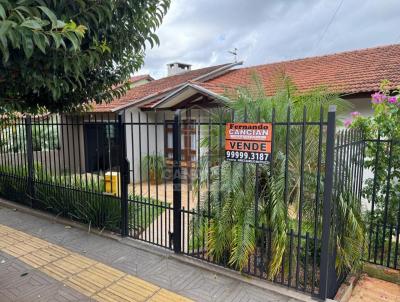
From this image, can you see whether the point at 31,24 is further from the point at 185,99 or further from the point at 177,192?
the point at 185,99

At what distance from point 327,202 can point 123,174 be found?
3144 millimetres

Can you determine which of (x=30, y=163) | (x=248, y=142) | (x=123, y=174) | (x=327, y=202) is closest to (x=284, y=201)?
(x=327, y=202)

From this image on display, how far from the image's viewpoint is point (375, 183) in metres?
4.11

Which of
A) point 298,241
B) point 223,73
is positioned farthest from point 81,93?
point 223,73

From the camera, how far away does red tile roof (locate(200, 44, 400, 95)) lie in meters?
7.16

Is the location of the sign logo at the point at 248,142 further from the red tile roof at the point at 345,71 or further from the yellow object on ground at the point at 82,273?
the red tile roof at the point at 345,71

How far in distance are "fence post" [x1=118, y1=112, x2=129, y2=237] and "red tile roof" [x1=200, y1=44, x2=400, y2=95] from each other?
281cm

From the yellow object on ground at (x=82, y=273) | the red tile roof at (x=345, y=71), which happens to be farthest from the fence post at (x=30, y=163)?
the red tile roof at (x=345, y=71)

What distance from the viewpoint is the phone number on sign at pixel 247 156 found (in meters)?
3.33

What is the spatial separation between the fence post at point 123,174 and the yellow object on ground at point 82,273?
2.84 ft

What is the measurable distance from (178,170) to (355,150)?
247cm

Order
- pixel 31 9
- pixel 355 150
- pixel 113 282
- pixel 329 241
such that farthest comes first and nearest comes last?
1. pixel 355 150
2. pixel 113 282
3. pixel 329 241
4. pixel 31 9

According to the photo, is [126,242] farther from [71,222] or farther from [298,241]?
[298,241]

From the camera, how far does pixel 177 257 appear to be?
4121mm
